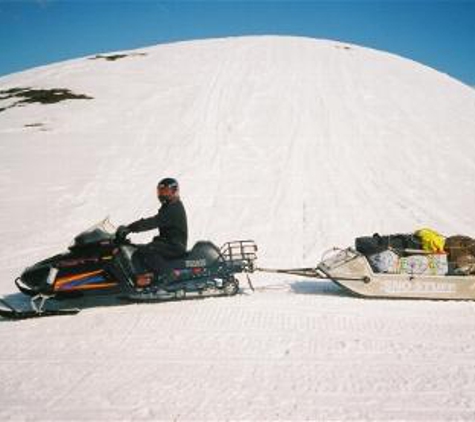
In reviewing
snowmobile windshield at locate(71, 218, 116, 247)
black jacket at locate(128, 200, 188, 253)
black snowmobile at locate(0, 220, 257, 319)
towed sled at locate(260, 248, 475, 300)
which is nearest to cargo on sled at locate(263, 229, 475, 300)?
towed sled at locate(260, 248, 475, 300)

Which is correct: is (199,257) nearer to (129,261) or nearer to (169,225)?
(169,225)

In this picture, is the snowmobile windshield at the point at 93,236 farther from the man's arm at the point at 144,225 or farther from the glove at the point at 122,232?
the man's arm at the point at 144,225

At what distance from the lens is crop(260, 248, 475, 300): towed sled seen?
313 inches

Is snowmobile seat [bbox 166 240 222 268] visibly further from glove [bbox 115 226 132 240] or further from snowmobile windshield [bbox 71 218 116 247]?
snowmobile windshield [bbox 71 218 116 247]

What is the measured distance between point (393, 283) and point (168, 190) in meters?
3.49

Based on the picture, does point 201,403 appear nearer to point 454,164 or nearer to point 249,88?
point 454,164

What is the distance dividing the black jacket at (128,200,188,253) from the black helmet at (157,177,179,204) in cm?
9

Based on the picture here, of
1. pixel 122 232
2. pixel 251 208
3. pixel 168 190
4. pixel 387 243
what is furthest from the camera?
pixel 251 208

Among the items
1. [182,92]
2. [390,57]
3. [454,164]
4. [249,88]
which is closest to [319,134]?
[454,164]

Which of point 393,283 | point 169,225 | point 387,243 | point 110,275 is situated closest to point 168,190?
point 169,225

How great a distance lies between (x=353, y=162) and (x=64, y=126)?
1247cm

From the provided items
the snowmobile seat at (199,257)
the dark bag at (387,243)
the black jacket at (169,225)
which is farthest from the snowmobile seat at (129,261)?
the dark bag at (387,243)

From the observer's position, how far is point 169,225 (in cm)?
783

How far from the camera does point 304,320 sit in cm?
707
